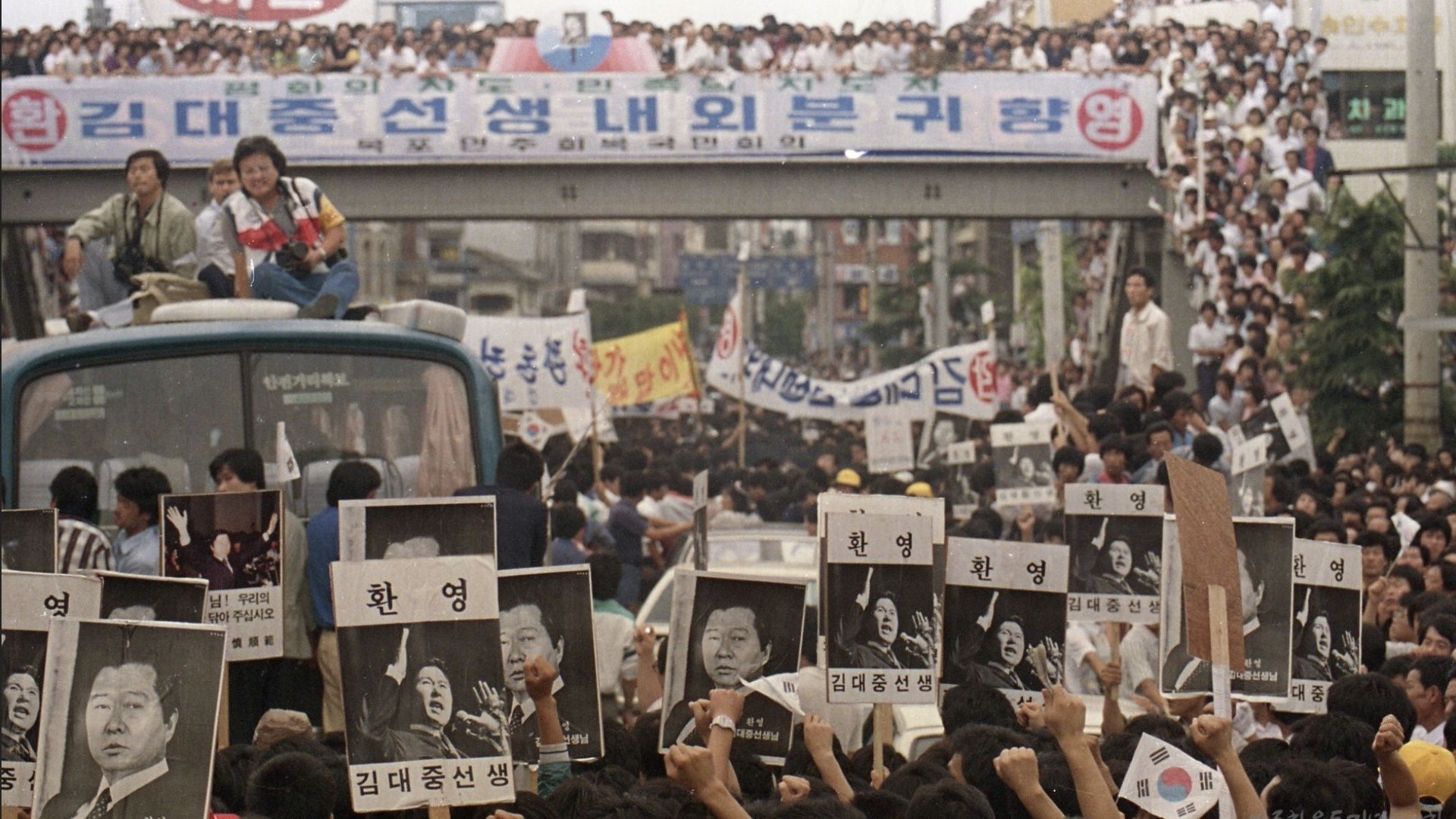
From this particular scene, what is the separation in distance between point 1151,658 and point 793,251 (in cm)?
8898

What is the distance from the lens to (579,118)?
23203 mm

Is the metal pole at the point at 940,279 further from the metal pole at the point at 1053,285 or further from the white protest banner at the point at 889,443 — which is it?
the white protest banner at the point at 889,443

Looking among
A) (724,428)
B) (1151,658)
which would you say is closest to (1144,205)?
(724,428)

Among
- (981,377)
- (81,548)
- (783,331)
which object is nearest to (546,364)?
(981,377)

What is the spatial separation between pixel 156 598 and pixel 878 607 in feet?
7.16

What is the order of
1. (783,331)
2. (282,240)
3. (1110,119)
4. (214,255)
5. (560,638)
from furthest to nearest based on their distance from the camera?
(783,331), (1110,119), (214,255), (282,240), (560,638)

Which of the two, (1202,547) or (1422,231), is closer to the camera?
(1202,547)

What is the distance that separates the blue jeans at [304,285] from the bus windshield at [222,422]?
1.94ft

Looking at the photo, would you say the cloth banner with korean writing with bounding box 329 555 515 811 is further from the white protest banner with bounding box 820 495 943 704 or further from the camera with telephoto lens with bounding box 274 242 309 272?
the camera with telephoto lens with bounding box 274 242 309 272

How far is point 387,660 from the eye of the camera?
4.68 m

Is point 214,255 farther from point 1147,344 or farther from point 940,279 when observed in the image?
point 940,279

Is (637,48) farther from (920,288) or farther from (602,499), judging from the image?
(920,288)

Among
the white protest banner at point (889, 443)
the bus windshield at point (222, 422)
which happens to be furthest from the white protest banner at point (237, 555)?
the white protest banner at point (889, 443)

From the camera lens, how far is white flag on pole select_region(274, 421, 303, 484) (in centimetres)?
835
